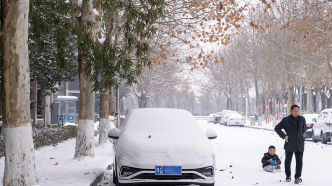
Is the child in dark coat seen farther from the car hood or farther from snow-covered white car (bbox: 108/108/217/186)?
the car hood

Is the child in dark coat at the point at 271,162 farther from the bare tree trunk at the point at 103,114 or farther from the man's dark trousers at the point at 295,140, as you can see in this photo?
the bare tree trunk at the point at 103,114

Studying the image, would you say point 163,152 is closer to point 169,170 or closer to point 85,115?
point 169,170

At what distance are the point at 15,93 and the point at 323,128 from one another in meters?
16.5

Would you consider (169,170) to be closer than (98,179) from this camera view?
Yes

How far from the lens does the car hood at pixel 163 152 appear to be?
573 centimetres

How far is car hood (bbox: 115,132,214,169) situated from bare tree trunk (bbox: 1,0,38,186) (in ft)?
4.84

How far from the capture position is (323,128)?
18547 millimetres

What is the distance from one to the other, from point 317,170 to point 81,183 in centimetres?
608

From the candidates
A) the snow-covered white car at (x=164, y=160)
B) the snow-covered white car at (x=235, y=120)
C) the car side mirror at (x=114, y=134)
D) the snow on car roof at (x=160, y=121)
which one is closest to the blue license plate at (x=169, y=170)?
the snow-covered white car at (x=164, y=160)

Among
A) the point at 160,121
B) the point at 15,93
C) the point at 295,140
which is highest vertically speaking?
the point at 15,93

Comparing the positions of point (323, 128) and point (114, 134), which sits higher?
point (114, 134)

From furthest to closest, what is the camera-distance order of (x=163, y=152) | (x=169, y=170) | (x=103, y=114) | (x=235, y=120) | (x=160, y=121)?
1. (x=235, y=120)
2. (x=103, y=114)
3. (x=160, y=121)
4. (x=163, y=152)
5. (x=169, y=170)

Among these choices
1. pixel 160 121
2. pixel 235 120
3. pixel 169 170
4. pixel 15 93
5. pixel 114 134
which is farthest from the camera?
pixel 235 120

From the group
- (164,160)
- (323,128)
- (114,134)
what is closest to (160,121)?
(114,134)
